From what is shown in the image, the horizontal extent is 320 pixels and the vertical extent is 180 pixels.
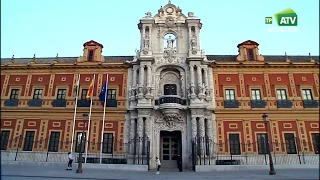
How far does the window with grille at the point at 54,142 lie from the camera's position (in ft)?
71.2

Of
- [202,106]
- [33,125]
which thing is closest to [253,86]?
[202,106]

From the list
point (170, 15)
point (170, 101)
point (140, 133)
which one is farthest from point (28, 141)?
point (170, 15)

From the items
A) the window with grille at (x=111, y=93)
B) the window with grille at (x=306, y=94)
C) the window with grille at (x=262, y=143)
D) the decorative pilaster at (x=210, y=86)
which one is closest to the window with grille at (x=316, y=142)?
the window with grille at (x=306, y=94)

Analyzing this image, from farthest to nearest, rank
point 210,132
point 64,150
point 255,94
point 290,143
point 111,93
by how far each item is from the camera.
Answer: point 111,93 < point 255,94 < point 210,132 < point 64,150 < point 290,143

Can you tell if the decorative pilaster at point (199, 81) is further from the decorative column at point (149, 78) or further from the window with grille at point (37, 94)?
the window with grille at point (37, 94)

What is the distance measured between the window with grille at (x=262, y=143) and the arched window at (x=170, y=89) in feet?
30.4

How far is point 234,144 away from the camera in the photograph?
2155cm

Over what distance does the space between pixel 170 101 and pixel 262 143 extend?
31.5ft

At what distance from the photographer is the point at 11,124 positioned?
22688 millimetres

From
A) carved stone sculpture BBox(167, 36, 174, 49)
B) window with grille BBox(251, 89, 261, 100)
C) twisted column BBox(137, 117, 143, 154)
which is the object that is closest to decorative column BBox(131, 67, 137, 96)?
twisted column BBox(137, 117, 143, 154)

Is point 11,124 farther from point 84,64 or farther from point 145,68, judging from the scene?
point 145,68

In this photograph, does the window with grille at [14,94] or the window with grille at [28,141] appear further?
the window with grille at [14,94]

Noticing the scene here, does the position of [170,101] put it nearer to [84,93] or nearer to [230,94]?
[230,94]

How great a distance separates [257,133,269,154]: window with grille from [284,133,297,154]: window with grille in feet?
6.58
